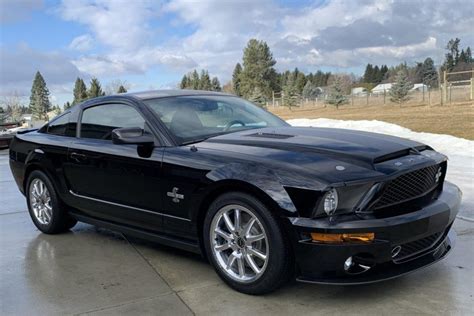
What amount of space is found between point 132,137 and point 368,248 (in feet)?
6.78

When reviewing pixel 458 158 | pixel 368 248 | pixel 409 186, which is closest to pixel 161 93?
pixel 409 186

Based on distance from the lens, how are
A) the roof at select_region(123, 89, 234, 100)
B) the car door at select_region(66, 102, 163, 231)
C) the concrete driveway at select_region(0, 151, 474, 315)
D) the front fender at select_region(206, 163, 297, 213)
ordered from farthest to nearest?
the roof at select_region(123, 89, 234, 100) < the car door at select_region(66, 102, 163, 231) < the concrete driveway at select_region(0, 151, 474, 315) < the front fender at select_region(206, 163, 297, 213)

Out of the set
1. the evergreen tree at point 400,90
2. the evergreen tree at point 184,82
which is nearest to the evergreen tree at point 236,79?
the evergreen tree at point 184,82

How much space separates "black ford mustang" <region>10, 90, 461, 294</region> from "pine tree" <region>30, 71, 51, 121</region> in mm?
87853

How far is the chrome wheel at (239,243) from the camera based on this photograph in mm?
3502

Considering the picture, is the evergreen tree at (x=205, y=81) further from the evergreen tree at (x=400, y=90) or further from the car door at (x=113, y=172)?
the car door at (x=113, y=172)

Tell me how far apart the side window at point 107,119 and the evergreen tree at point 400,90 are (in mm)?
34200

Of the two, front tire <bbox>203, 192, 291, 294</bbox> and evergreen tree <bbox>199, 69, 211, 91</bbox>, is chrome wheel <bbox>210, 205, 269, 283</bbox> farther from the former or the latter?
evergreen tree <bbox>199, 69, 211, 91</bbox>

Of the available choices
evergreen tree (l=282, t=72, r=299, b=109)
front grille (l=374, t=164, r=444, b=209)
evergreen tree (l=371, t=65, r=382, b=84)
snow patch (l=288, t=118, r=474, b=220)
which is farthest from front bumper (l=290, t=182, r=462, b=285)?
evergreen tree (l=371, t=65, r=382, b=84)

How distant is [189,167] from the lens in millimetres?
3867

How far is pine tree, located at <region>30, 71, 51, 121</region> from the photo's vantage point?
87.1 m

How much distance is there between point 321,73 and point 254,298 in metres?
125

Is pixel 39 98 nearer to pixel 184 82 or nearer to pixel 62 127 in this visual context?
pixel 184 82

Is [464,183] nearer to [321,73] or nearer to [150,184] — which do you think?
[150,184]
